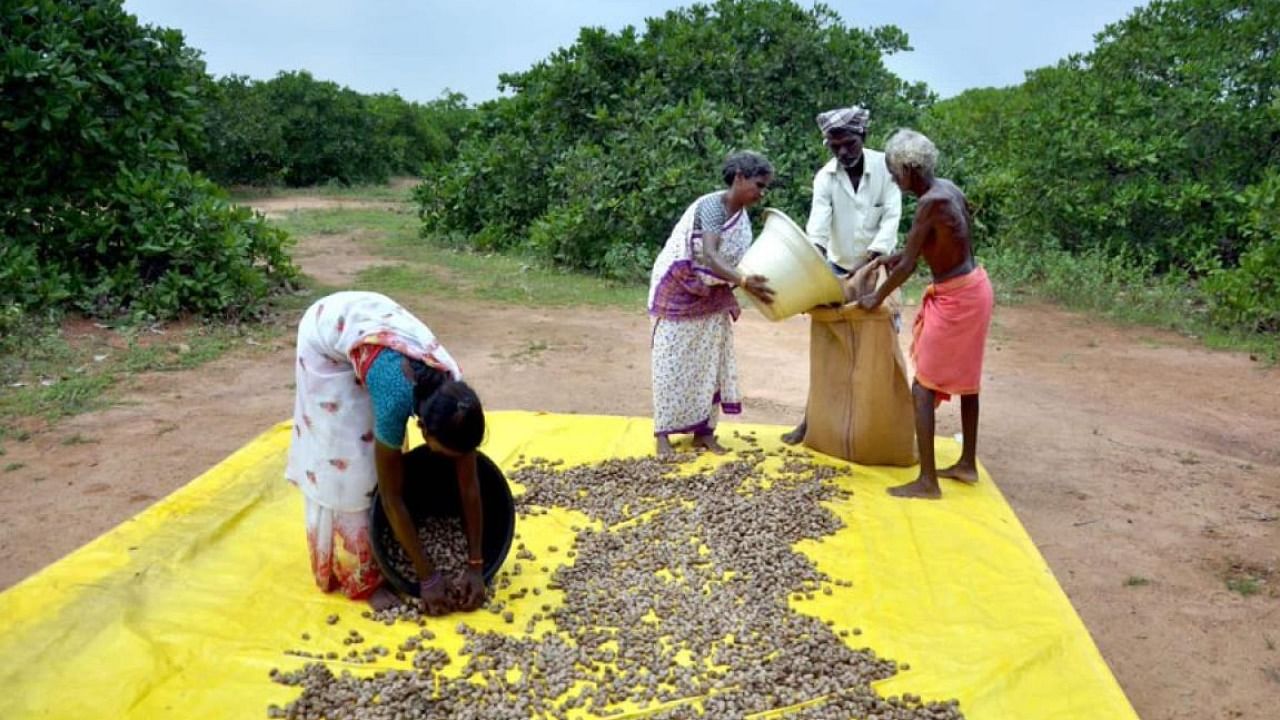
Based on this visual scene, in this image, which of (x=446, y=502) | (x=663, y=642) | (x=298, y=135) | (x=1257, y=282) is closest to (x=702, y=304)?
(x=446, y=502)

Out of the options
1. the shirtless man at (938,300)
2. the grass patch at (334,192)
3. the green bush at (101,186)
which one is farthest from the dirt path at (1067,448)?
the grass patch at (334,192)

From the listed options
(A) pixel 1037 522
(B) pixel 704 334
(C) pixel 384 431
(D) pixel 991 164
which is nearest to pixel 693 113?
(D) pixel 991 164

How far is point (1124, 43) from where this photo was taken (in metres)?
9.17

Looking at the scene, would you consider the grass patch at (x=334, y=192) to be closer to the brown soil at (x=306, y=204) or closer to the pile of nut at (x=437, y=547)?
the brown soil at (x=306, y=204)

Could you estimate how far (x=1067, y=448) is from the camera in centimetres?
485

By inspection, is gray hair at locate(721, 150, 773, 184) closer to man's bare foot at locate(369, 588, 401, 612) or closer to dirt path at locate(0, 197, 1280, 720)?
dirt path at locate(0, 197, 1280, 720)

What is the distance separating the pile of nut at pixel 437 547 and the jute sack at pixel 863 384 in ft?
6.11

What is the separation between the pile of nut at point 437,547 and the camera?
9.71ft

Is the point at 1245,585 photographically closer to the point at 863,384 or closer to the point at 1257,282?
the point at 863,384

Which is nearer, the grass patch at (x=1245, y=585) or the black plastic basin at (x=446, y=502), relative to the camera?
the black plastic basin at (x=446, y=502)

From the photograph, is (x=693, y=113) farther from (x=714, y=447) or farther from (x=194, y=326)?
(x=714, y=447)

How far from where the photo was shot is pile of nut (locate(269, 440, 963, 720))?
2.47m

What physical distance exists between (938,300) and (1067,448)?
1497 mm

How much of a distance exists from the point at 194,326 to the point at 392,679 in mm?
4956
